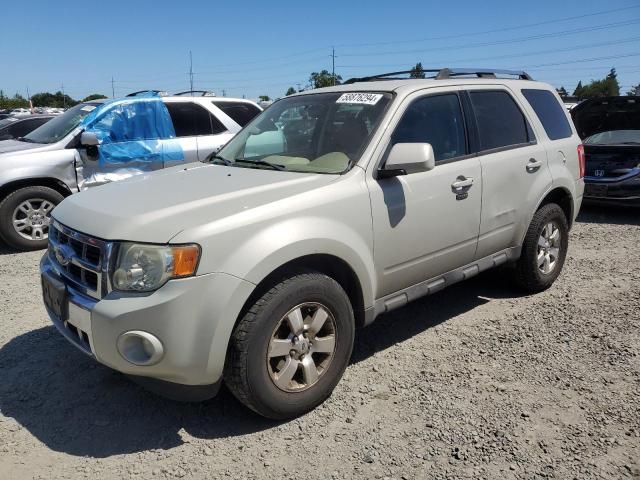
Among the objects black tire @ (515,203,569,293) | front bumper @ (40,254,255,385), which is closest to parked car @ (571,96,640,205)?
black tire @ (515,203,569,293)

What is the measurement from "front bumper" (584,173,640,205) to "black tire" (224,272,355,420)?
6221 millimetres

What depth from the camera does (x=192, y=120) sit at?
7453 millimetres

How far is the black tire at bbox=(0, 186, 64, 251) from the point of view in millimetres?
6203

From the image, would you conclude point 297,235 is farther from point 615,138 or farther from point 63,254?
point 615,138

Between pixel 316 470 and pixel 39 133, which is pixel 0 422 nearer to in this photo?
pixel 316 470

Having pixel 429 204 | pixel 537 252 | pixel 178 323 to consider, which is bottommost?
pixel 537 252

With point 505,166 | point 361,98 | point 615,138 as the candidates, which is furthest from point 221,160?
point 615,138

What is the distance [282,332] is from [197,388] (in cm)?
52

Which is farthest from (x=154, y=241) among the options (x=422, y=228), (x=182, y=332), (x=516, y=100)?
(x=516, y=100)

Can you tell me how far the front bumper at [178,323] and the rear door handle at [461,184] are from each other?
1.73m

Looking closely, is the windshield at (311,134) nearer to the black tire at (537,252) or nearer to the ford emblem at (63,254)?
the ford emblem at (63,254)

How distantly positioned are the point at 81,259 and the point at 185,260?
2.12 ft

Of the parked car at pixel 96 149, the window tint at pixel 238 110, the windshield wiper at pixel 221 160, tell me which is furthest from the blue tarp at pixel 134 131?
the windshield wiper at pixel 221 160

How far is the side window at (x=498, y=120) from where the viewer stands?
407 centimetres
